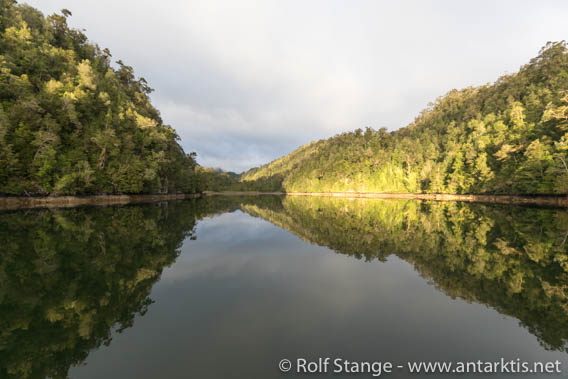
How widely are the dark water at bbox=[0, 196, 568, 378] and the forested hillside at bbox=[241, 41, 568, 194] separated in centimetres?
4830

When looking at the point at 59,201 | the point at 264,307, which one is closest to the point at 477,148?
the point at 264,307

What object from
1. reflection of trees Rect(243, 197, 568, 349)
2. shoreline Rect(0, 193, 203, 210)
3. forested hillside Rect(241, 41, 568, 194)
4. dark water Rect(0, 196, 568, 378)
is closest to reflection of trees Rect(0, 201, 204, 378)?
dark water Rect(0, 196, 568, 378)

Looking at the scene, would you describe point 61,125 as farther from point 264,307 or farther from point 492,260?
point 492,260

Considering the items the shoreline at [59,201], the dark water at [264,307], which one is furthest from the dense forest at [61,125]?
the dark water at [264,307]

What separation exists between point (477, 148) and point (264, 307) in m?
90.3

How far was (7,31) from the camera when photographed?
4884 cm

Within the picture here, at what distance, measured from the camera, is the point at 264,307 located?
6.63 m

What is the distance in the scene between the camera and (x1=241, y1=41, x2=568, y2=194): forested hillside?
46312mm

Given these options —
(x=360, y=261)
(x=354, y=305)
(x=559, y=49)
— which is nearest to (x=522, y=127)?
(x=559, y=49)

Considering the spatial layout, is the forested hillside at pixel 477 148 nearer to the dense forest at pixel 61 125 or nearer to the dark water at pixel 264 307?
the dark water at pixel 264 307

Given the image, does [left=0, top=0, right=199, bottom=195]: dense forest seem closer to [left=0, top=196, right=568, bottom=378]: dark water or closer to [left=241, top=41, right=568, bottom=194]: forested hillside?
[left=0, top=196, right=568, bottom=378]: dark water

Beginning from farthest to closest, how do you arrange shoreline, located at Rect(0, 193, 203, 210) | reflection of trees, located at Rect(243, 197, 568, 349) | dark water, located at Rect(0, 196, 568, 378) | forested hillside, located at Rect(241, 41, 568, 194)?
forested hillside, located at Rect(241, 41, 568, 194) < shoreline, located at Rect(0, 193, 203, 210) < reflection of trees, located at Rect(243, 197, 568, 349) < dark water, located at Rect(0, 196, 568, 378)

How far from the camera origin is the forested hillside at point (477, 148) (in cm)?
4631

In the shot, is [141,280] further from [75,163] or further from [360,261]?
[75,163]
